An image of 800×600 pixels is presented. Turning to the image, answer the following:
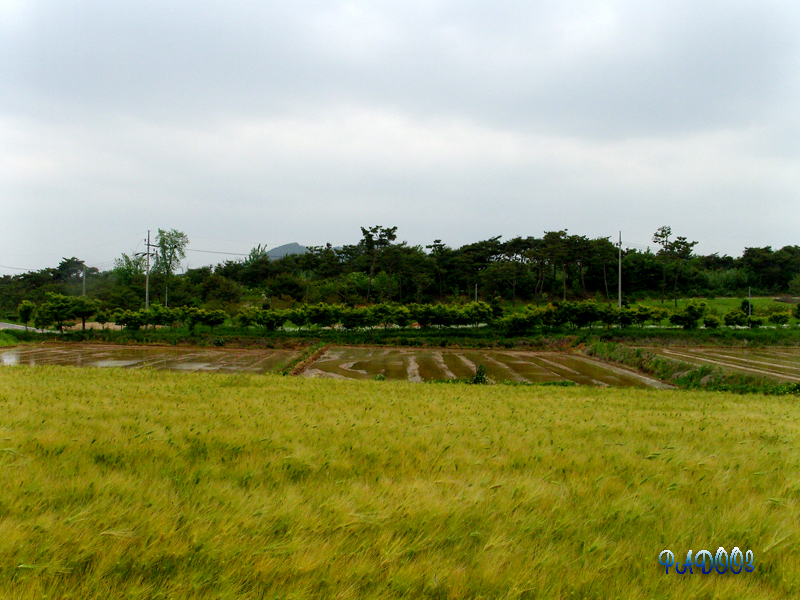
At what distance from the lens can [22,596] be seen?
5.68 feet

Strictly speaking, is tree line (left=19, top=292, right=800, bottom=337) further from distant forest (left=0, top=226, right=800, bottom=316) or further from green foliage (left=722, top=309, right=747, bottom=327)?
distant forest (left=0, top=226, right=800, bottom=316)

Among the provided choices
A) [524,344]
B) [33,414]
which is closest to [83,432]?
[33,414]

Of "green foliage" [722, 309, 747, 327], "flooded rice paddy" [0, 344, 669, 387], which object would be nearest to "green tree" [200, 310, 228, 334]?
"flooded rice paddy" [0, 344, 669, 387]

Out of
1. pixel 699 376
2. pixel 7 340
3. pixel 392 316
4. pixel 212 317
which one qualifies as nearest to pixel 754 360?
pixel 699 376

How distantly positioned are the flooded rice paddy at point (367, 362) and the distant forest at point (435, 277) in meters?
21.7

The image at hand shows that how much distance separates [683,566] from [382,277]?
64.5 metres

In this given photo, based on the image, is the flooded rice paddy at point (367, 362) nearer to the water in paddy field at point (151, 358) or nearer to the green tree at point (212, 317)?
the water in paddy field at point (151, 358)

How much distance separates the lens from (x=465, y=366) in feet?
89.6

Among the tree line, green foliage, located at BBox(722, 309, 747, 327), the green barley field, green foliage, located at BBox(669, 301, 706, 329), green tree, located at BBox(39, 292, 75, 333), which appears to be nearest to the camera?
the green barley field

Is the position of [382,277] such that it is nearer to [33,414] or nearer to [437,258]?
[437,258]

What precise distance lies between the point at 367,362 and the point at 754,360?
23054 mm

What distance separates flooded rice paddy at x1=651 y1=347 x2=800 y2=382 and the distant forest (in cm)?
2514

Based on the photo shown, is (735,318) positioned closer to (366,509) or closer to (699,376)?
(699,376)

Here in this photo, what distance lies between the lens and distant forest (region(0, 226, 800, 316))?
2392 inches
